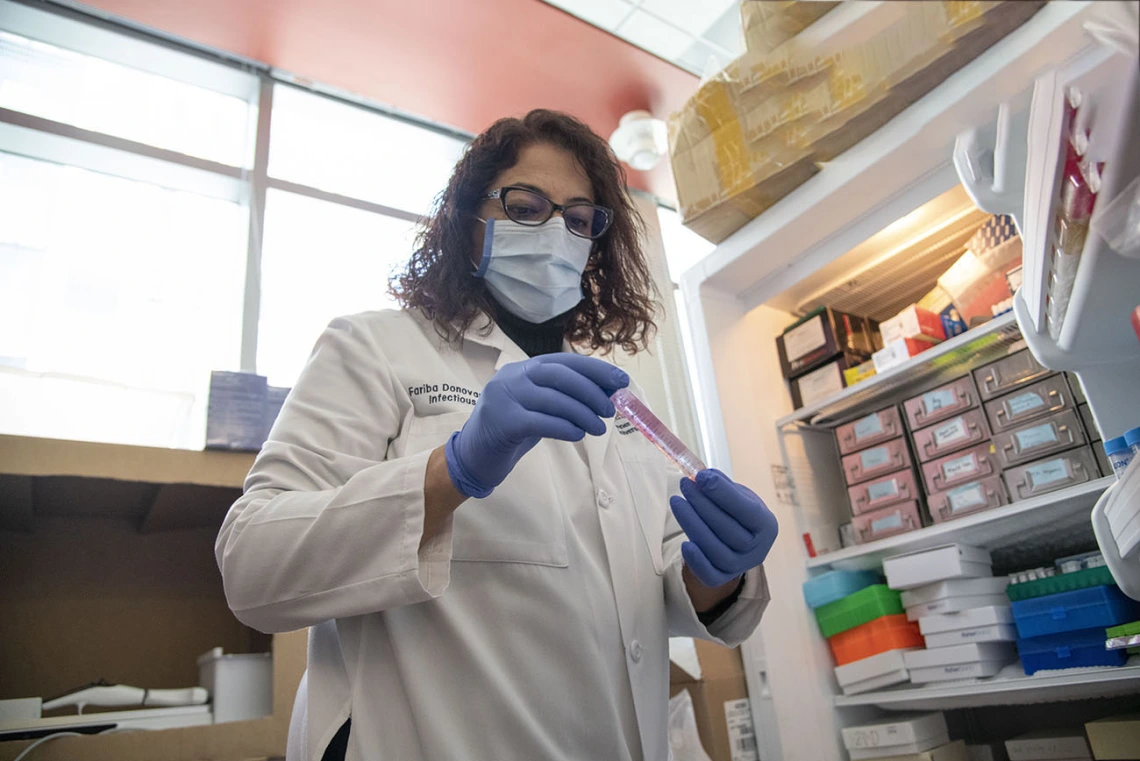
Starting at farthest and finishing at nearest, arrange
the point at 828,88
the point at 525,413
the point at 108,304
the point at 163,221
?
the point at 163,221, the point at 108,304, the point at 525,413, the point at 828,88

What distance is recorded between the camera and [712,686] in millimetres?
1733

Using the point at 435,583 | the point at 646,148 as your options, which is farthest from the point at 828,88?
the point at 646,148

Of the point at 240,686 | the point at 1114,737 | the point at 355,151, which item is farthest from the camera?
the point at 355,151

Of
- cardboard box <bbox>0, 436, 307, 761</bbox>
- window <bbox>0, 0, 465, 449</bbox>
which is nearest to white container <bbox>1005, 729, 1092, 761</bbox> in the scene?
cardboard box <bbox>0, 436, 307, 761</bbox>

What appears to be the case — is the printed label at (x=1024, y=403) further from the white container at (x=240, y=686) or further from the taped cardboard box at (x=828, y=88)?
the white container at (x=240, y=686)

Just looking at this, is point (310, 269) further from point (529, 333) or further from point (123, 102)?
Result: point (529, 333)

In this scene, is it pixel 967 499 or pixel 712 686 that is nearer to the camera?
pixel 967 499

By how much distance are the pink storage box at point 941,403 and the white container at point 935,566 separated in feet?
0.99

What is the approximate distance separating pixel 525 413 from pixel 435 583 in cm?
19

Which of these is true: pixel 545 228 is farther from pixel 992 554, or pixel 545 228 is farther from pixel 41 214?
pixel 41 214

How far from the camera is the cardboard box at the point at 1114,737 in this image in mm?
944

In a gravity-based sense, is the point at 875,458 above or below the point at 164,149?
below

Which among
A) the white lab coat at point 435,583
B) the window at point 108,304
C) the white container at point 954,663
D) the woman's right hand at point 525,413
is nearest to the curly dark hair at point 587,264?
the white lab coat at point 435,583

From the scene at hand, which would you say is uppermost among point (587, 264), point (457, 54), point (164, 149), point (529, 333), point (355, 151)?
point (355, 151)
